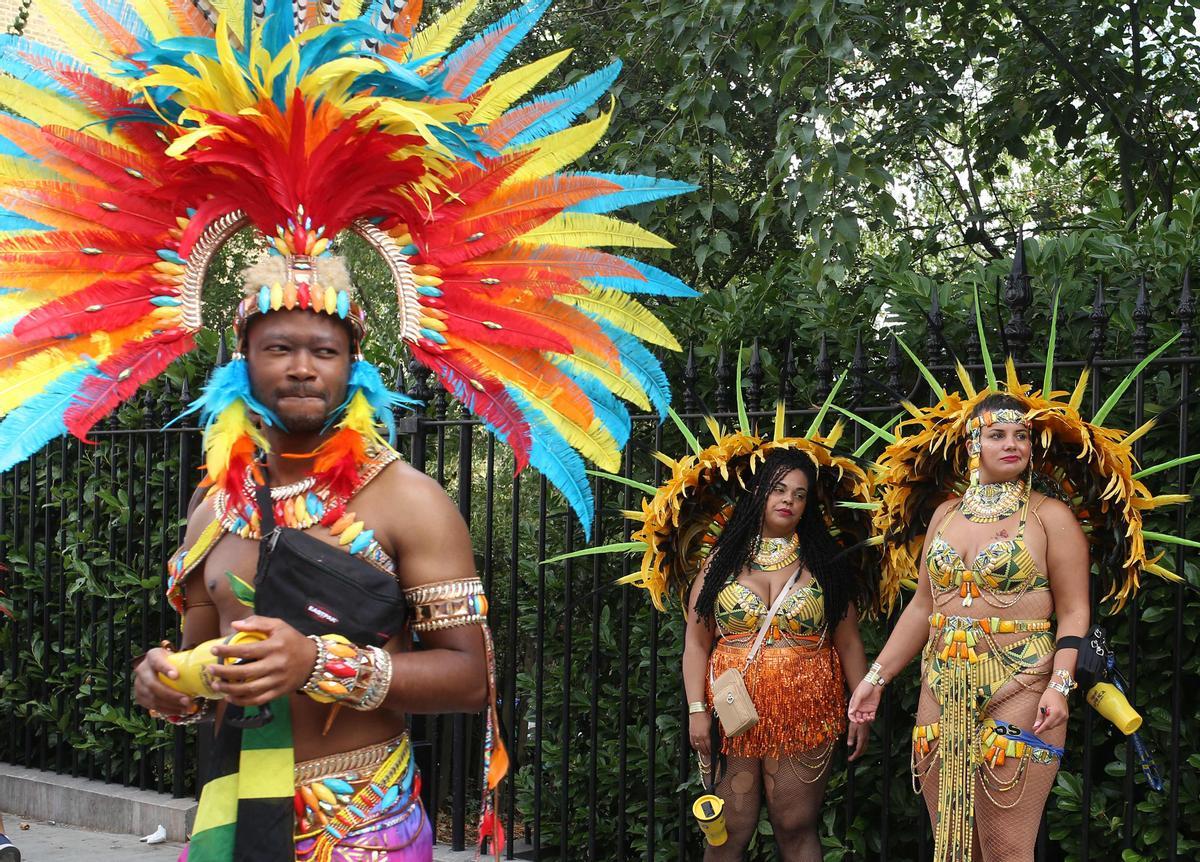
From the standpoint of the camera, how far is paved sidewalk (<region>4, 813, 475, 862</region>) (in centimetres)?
694

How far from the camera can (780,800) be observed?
4906mm

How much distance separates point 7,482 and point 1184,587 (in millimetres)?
7406

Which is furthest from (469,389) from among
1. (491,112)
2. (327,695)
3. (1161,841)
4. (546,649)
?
(546,649)

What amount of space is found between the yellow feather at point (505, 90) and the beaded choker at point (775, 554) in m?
2.42

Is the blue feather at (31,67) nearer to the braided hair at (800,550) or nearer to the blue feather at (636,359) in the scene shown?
the blue feather at (636,359)

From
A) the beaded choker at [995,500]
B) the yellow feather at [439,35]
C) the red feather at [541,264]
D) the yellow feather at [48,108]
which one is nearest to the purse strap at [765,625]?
the beaded choker at [995,500]

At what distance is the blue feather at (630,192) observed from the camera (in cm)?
301

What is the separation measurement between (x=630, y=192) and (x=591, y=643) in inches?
146

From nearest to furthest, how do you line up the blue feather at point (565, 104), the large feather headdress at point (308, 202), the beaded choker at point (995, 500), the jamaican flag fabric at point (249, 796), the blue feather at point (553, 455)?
the jamaican flag fabric at point (249, 796) → the large feather headdress at point (308, 202) → the blue feather at point (553, 455) → the blue feather at point (565, 104) → the beaded choker at point (995, 500)

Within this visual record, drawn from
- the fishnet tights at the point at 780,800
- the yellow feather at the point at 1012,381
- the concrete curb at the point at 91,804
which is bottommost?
the concrete curb at the point at 91,804

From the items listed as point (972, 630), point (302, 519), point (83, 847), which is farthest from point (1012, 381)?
point (83, 847)

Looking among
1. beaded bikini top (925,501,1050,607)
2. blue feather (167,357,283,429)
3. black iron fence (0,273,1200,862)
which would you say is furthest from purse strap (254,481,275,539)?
beaded bikini top (925,501,1050,607)

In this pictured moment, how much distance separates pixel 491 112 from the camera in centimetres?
298

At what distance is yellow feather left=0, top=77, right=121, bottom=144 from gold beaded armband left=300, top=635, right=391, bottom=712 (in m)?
1.25
